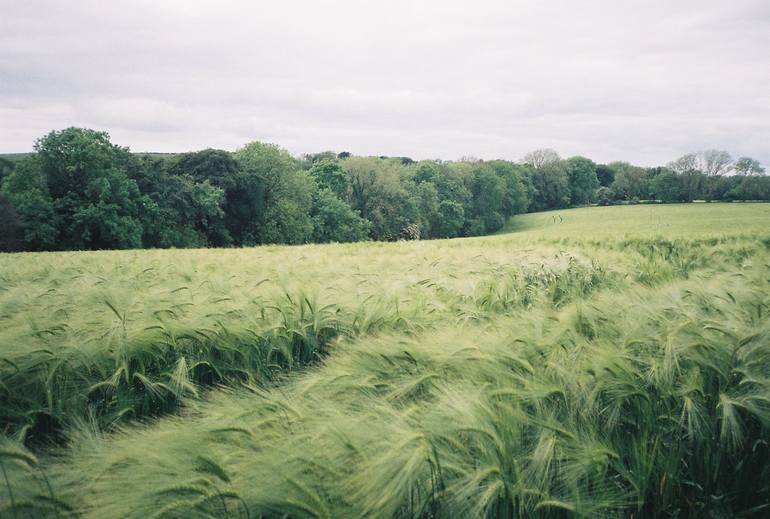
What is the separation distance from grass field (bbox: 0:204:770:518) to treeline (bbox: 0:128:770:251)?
1588 inches

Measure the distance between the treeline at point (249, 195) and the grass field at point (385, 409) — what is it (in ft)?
132

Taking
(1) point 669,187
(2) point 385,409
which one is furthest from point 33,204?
(1) point 669,187

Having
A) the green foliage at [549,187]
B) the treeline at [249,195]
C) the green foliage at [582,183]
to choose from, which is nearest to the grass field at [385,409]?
the treeline at [249,195]

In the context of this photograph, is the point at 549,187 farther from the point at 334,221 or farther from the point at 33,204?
the point at 33,204

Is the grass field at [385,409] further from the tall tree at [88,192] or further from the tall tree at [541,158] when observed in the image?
the tall tree at [541,158]

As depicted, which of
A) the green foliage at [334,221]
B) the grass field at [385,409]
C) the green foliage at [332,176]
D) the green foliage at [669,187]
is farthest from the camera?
the green foliage at [669,187]

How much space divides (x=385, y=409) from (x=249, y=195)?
51.3 meters

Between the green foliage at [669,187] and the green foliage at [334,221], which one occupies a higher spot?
the green foliage at [669,187]

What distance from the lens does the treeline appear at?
37781 millimetres

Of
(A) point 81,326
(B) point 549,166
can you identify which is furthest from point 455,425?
(B) point 549,166

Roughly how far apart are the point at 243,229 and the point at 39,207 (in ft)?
61.5

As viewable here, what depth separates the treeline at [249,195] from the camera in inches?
1487

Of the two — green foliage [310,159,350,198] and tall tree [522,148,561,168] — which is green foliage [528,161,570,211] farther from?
green foliage [310,159,350,198]

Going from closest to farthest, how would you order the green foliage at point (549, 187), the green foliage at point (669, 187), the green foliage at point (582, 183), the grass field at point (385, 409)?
the grass field at point (385, 409) → the green foliage at point (669, 187) → the green foliage at point (549, 187) → the green foliage at point (582, 183)
